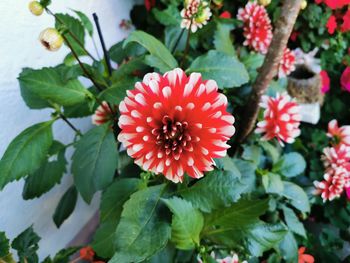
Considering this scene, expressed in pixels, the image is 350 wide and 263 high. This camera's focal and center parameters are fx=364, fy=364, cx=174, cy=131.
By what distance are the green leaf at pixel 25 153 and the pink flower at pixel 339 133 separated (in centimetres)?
70

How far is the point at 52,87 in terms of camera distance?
645 millimetres

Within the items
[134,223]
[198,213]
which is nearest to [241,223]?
[198,213]

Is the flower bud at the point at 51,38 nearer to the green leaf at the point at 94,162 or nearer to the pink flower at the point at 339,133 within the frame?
the green leaf at the point at 94,162

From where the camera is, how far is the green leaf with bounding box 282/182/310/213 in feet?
2.69

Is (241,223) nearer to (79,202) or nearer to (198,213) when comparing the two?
(198,213)

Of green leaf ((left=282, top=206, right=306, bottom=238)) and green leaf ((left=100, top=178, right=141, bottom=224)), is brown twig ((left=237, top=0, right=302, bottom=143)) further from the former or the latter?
green leaf ((left=100, top=178, right=141, bottom=224))

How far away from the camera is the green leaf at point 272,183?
31.0 inches

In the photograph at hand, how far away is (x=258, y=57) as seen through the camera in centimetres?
89

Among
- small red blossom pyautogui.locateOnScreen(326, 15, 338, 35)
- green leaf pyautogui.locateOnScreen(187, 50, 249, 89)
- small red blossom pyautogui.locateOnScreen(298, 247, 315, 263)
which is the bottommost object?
small red blossom pyautogui.locateOnScreen(298, 247, 315, 263)

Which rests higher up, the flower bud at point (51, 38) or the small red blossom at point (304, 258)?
the flower bud at point (51, 38)

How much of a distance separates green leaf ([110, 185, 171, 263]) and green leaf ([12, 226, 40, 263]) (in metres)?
0.17

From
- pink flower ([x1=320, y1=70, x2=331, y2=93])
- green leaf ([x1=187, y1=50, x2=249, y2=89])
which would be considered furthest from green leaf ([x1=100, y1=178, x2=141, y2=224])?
pink flower ([x1=320, y1=70, x2=331, y2=93])

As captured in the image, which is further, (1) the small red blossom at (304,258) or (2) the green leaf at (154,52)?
(1) the small red blossom at (304,258)

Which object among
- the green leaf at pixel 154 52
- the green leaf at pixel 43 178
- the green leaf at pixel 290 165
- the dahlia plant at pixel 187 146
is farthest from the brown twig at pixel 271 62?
the green leaf at pixel 43 178
